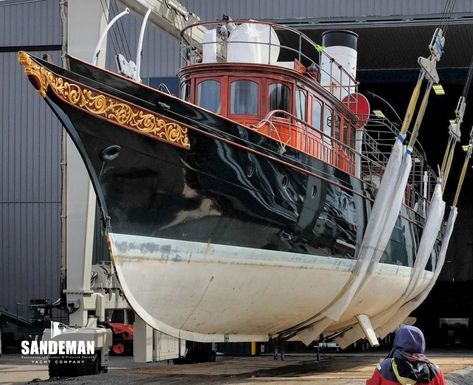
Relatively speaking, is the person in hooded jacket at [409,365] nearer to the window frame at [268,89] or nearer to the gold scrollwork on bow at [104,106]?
the gold scrollwork on bow at [104,106]

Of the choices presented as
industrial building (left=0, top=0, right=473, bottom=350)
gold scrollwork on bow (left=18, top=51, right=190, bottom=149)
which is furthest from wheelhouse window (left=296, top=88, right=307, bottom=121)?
industrial building (left=0, top=0, right=473, bottom=350)

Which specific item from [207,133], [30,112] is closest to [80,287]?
[207,133]

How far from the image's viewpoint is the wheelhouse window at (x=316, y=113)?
44.2 ft

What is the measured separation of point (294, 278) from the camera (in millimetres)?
11992

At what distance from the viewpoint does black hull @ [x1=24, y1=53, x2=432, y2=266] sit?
9617 mm

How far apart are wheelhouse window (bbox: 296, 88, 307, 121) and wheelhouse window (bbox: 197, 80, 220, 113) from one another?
3.85ft

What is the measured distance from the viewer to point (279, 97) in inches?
496

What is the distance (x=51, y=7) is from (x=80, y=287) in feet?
48.1

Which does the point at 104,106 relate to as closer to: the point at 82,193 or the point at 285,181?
the point at 285,181

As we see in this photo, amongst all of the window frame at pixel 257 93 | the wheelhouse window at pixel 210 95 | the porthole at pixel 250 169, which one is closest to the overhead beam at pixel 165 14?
the wheelhouse window at pixel 210 95

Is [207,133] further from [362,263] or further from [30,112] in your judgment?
[30,112]

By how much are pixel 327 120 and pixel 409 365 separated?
9.14 metres

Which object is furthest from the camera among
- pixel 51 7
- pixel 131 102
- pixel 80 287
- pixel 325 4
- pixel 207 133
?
pixel 51 7

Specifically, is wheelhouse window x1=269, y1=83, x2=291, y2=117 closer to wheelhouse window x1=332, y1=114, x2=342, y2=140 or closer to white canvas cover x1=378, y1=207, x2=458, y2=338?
wheelhouse window x1=332, y1=114, x2=342, y2=140
